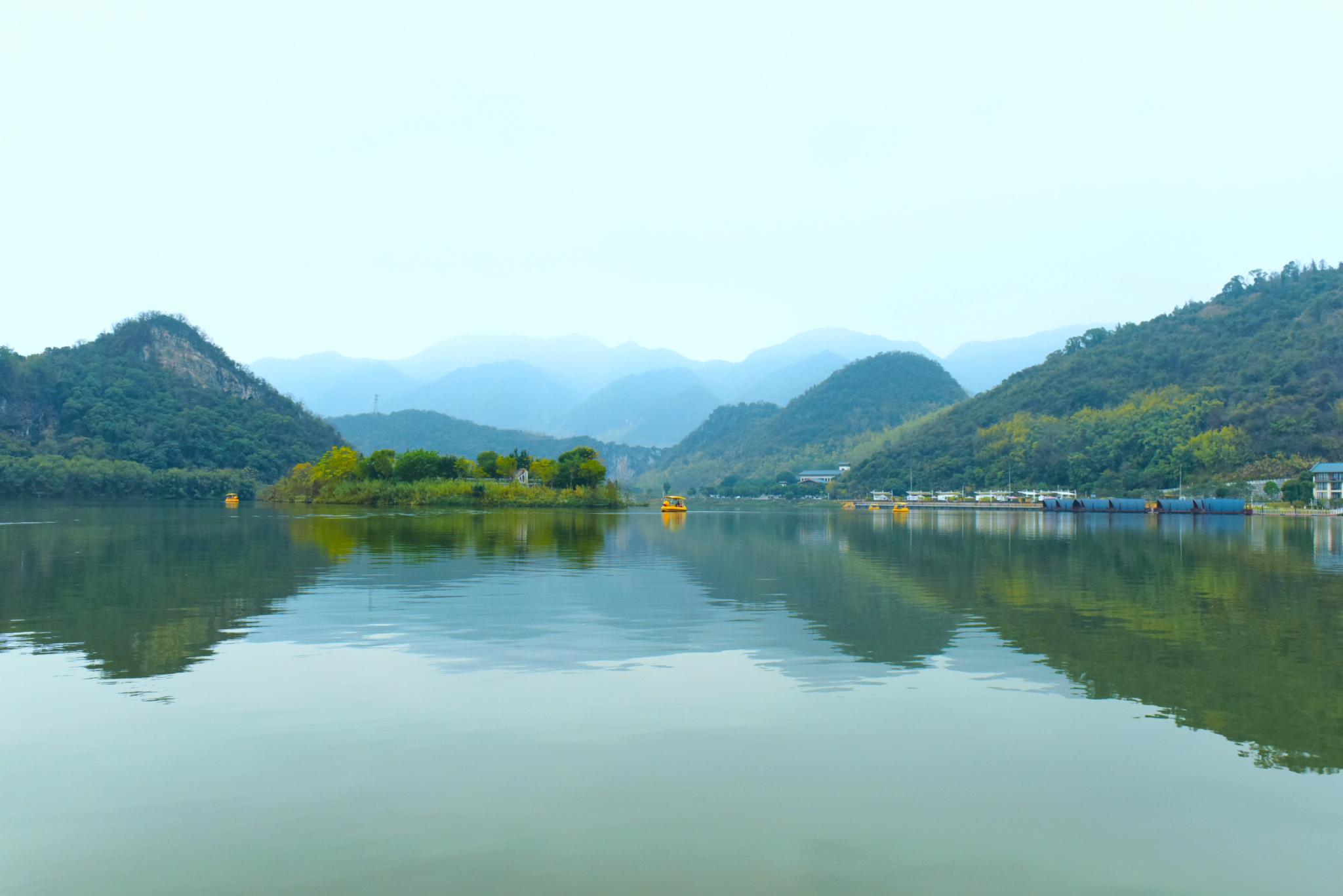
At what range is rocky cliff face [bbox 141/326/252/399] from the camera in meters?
173

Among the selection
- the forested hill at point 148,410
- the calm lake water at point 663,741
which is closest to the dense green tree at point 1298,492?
the calm lake water at point 663,741

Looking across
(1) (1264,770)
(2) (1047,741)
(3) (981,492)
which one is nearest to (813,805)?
(2) (1047,741)

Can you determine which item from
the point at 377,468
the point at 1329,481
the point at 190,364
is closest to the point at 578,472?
the point at 377,468

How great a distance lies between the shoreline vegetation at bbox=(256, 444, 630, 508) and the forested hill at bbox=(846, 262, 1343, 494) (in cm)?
7372

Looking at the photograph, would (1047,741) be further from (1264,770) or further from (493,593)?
(493,593)

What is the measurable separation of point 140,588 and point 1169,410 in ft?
494

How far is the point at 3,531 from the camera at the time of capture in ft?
144

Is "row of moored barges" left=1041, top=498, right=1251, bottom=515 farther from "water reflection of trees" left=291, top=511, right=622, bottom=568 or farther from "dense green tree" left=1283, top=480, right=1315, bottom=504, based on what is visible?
"water reflection of trees" left=291, top=511, right=622, bottom=568

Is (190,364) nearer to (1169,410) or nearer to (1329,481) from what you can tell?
(1169,410)

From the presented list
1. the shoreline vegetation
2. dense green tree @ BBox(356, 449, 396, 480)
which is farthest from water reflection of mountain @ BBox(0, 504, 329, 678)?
dense green tree @ BBox(356, 449, 396, 480)

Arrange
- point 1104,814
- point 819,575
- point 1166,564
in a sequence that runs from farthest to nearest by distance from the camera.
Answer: point 1166,564, point 819,575, point 1104,814

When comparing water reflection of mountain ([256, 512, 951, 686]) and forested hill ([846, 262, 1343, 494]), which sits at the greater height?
forested hill ([846, 262, 1343, 494])

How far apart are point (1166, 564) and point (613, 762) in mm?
30612

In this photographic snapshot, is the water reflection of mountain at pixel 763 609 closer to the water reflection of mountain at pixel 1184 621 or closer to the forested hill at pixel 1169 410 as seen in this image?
the water reflection of mountain at pixel 1184 621
